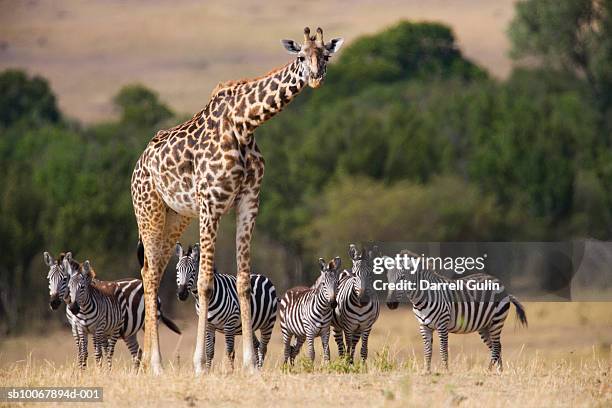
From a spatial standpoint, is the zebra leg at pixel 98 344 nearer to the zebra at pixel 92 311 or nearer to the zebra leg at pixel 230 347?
the zebra at pixel 92 311

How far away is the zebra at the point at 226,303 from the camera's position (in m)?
14.1

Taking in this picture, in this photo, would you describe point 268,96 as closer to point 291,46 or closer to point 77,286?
point 291,46

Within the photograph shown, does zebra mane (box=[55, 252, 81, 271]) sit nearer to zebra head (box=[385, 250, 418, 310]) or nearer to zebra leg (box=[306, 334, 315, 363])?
zebra leg (box=[306, 334, 315, 363])

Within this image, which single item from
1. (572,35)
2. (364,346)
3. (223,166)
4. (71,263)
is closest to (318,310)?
(364,346)

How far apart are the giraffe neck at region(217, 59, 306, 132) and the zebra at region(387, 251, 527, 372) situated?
2.66m

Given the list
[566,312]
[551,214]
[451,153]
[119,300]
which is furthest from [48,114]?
[119,300]

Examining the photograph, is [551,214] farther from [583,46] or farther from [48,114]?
[48,114]

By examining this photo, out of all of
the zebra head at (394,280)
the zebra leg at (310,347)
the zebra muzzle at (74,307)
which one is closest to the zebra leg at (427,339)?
the zebra head at (394,280)

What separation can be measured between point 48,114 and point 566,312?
172 ft

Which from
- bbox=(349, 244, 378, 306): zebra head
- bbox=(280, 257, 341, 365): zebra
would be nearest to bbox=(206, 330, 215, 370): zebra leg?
bbox=(280, 257, 341, 365): zebra

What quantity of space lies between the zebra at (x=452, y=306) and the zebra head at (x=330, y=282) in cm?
73

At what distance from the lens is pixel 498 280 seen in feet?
48.6

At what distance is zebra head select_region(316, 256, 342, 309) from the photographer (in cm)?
1390

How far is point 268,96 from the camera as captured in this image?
12102mm
